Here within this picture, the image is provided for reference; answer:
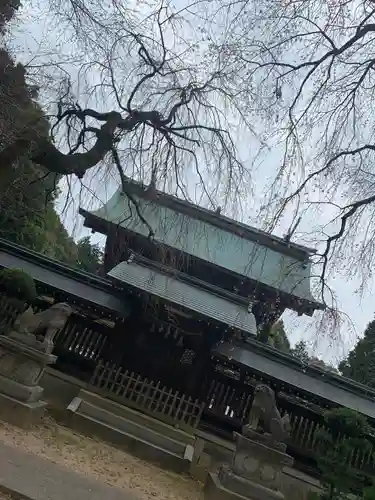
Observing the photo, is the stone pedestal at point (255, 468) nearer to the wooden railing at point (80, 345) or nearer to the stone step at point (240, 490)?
the stone step at point (240, 490)

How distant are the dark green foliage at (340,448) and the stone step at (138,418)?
7.56 ft

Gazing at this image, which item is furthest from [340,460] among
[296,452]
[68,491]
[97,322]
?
[97,322]

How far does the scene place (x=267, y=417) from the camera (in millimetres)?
6938

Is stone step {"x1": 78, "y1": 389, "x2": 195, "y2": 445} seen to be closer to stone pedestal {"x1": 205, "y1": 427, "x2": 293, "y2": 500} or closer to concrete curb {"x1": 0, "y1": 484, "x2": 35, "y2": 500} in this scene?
stone pedestal {"x1": 205, "y1": 427, "x2": 293, "y2": 500}

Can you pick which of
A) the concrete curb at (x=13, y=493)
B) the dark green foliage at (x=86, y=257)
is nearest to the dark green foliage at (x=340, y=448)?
the concrete curb at (x=13, y=493)

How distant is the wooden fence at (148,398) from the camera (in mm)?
8930

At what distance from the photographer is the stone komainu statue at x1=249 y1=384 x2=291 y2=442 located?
6836 millimetres

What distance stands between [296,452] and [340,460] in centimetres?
230

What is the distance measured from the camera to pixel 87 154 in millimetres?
5348

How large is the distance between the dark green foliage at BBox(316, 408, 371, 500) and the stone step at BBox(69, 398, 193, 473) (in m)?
2.12

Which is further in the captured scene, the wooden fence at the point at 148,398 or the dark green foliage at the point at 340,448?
the wooden fence at the point at 148,398

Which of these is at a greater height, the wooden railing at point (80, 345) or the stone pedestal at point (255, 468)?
the wooden railing at point (80, 345)

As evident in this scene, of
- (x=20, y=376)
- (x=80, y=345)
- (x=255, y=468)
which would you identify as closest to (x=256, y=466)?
(x=255, y=468)

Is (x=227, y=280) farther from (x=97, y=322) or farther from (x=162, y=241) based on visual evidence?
(x=162, y=241)
